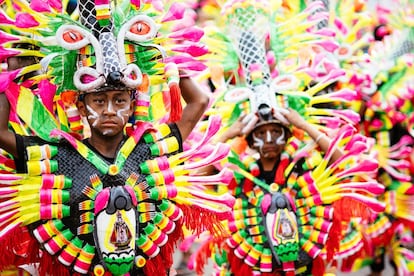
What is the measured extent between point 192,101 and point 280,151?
0.84m

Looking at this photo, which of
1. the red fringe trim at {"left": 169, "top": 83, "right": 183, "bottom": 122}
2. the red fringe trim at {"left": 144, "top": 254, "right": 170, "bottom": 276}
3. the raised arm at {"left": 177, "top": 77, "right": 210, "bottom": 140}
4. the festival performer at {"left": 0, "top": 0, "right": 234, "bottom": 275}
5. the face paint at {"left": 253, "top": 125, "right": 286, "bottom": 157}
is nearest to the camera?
the festival performer at {"left": 0, "top": 0, "right": 234, "bottom": 275}

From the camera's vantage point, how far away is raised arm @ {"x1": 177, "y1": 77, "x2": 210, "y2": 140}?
4043 millimetres

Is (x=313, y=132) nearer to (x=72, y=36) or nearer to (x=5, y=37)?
(x=72, y=36)

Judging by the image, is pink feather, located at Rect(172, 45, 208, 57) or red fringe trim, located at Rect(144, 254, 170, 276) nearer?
red fringe trim, located at Rect(144, 254, 170, 276)

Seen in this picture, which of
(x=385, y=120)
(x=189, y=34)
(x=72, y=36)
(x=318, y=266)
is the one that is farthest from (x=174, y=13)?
(x=385, y=120)

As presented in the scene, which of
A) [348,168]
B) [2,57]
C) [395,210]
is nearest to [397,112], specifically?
[395,210]

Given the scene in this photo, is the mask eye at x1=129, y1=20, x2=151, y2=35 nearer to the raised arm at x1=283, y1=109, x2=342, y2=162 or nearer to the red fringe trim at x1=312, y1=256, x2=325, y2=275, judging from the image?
the raised arm at x1=283, y1=109, x2=342, y2=162

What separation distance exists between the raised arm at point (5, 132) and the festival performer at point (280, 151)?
133cm

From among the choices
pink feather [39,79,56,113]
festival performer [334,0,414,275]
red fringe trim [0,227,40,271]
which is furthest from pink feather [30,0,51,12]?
festival performer [334,0,414,275]

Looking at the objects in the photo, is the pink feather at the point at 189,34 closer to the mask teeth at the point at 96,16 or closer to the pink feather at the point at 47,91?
the mask teeth at the point at 96,16

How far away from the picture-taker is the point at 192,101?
4090 mm

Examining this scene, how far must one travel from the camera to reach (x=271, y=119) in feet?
15.3

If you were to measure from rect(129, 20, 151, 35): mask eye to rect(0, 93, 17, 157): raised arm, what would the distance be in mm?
630

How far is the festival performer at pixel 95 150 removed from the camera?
142 inches
